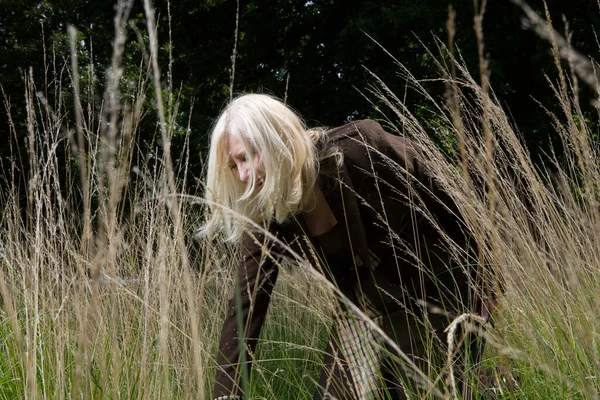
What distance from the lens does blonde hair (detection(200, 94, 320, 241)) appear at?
159 cm

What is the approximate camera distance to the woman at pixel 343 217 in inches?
63.7

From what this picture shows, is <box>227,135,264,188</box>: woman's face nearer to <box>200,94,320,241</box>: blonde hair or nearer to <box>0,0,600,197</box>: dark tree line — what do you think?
<box>200,94,320,241</box>: blonde hair

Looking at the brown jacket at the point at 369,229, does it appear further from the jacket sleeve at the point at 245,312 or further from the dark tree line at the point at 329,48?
the dark tree line at the point at 329,48

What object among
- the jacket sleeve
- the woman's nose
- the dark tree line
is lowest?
the jacket sleeve

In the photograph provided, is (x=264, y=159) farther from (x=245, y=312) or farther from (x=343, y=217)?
(x=245, y=312)

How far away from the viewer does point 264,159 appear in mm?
1604

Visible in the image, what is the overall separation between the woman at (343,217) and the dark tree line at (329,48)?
2510mm

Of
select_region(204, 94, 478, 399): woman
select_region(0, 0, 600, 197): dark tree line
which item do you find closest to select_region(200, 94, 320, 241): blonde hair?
select_region(204, 94, 478, 399): woman

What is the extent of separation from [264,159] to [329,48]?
4.25 m

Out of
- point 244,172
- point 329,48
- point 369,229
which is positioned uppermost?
point 329,48

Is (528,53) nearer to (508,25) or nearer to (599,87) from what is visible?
(508,25)

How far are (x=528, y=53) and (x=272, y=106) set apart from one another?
12.7 feet

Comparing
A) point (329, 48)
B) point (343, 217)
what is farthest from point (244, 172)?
point (329, 48)

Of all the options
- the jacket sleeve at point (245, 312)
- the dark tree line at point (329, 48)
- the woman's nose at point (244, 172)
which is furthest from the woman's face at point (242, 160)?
the dark tree line at point (329, 48)
